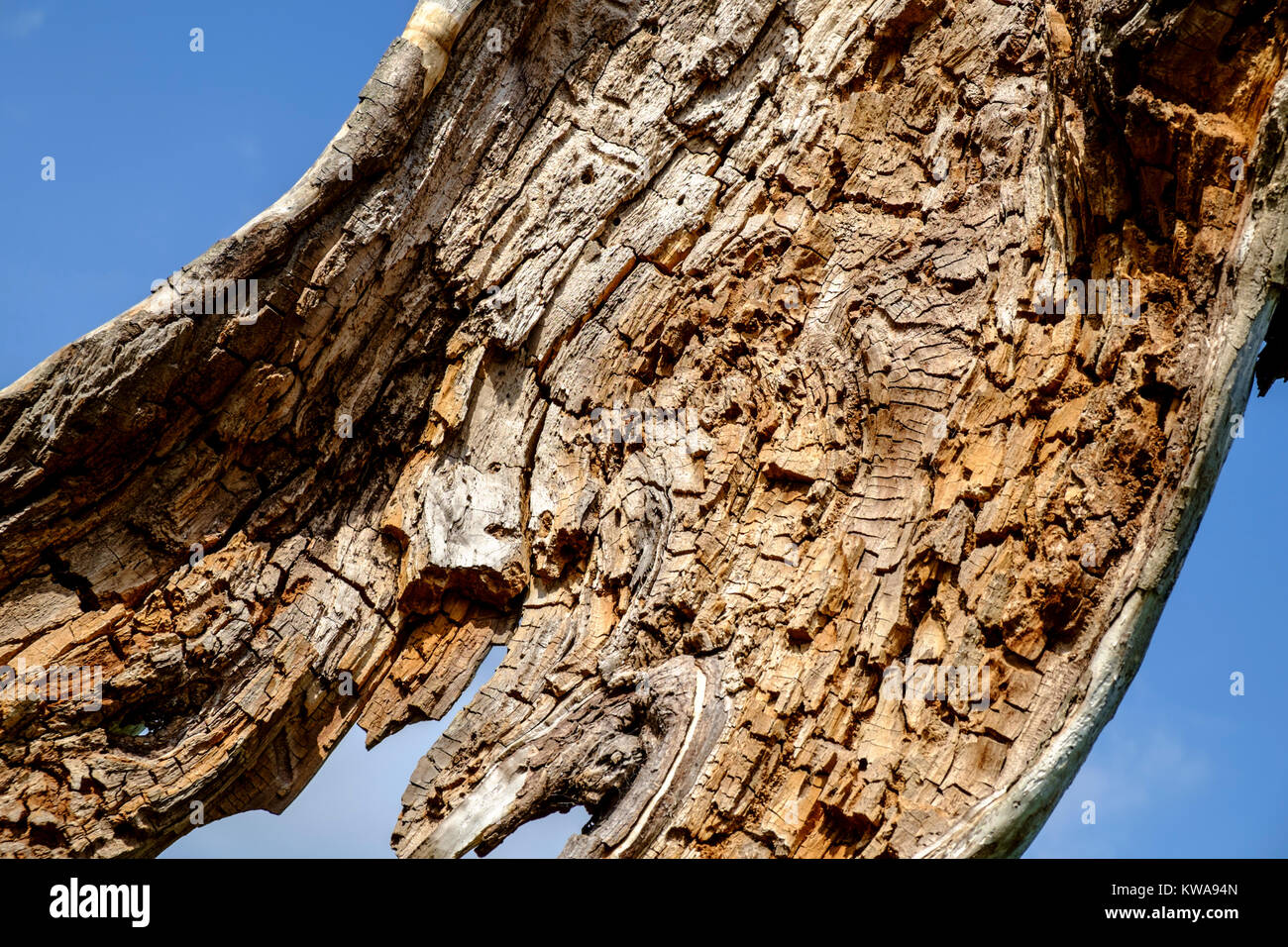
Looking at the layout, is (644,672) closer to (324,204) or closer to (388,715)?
(388,715)

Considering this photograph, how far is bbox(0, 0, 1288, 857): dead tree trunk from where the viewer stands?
4512 millimetres

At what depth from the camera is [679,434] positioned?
575 centimetres

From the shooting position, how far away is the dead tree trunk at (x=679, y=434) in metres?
4.51

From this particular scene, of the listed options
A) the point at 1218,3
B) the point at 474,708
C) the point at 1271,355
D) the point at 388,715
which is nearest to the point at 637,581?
the point at 474,708

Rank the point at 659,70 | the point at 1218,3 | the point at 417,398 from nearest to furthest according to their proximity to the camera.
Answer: the point at 1218,3 → the point at 417,398 → the point at 659,70

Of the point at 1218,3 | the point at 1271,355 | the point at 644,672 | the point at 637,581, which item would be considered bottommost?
the point at 644,672

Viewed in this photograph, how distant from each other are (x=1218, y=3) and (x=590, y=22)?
355cm

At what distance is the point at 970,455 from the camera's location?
502 centimetres

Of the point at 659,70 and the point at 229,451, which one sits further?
the point at 659,70

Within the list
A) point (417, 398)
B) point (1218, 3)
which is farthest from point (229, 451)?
point (1218, 3)

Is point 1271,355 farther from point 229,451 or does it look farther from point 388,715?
point 229,451

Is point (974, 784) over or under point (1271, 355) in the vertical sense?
under

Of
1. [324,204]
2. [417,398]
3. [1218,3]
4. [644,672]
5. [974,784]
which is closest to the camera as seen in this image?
[974,784]

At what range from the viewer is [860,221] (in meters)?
6.29
